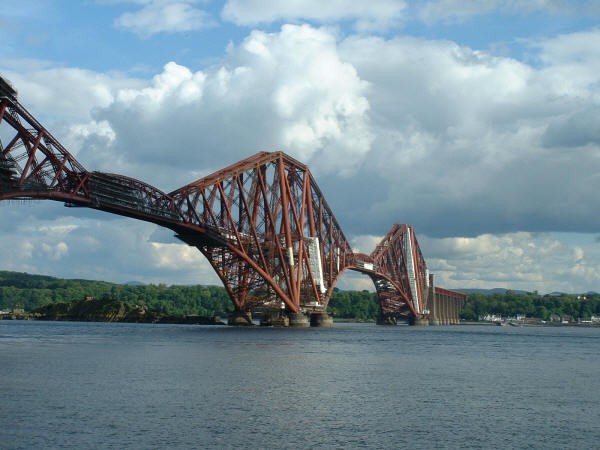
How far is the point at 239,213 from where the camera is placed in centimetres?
11544

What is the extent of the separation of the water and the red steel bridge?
18643mm

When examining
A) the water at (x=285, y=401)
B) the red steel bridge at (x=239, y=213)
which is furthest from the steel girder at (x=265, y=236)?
the water at (x=285, y=401)

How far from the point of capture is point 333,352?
75312mm

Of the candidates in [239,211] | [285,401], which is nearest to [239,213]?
[239,211]

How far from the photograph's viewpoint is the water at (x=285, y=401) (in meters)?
31.2

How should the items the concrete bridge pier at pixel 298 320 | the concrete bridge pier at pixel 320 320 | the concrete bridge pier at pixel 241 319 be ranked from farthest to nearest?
1. the concrete bridge pier at pixel 320 320
2. the concrete bridge pier at pixel 241 319
3. the concrete bridge pier at pixel 298 320

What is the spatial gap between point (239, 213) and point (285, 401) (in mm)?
76133

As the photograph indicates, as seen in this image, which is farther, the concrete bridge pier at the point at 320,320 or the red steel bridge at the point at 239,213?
the concrete bridge pier at the point at 320,320

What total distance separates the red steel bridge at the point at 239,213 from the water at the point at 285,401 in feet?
61.2

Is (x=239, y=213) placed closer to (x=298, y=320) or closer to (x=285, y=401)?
(x=298, y=320)

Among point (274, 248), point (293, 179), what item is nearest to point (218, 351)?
point (274, 248)

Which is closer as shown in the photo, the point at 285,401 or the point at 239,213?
the point at 285,401

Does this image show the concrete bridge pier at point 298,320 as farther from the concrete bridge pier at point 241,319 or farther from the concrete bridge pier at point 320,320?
the concrete bridge pier at point 320,320

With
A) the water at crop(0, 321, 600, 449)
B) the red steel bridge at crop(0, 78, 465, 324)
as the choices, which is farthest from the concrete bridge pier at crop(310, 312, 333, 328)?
the water at crop(0, 321, 600, 449)
